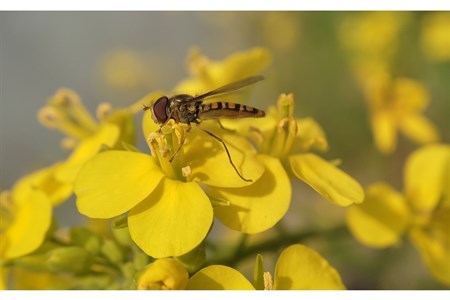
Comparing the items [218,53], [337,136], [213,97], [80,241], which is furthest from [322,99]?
[80,241]

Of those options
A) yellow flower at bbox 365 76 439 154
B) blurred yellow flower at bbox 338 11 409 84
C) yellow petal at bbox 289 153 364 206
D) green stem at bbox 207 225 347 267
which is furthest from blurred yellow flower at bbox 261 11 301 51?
yellow petal at bbox 289 153 364 206

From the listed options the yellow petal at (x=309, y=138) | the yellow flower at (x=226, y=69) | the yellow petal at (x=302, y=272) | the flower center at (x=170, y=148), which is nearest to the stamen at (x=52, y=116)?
the yellow flower at (x=226, y=69)

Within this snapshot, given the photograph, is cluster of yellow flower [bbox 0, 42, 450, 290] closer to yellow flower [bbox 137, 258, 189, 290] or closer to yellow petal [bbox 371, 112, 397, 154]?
yellow flower [bbox 137, 258, 189, 290]

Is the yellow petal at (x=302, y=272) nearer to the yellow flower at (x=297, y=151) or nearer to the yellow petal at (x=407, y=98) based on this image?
the yellow flower at (x=297, y=151)

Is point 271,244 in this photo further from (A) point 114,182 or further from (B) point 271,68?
(B) point 271,68

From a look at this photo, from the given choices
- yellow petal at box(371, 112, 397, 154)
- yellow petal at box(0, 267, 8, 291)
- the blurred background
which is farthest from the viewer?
the blurred background
